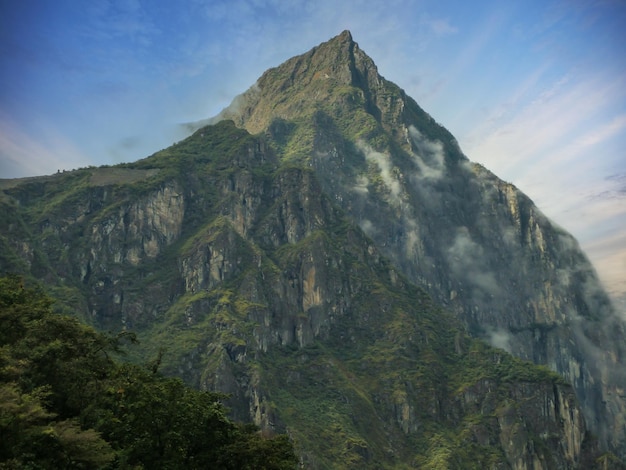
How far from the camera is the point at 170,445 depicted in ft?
211

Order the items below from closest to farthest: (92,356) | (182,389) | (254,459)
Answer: (254,459)
(182,389)
(92,356)

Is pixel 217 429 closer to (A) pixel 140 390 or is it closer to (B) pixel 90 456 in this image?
(A) pixel 140 390

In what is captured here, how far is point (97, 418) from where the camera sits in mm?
67375

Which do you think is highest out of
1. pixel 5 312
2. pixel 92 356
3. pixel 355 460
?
pixel 5 312

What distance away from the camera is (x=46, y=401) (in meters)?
64.1

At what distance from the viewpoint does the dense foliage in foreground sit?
54719mm

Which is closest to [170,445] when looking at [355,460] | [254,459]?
[254,459]

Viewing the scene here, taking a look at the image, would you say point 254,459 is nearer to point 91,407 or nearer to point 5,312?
point 91,407

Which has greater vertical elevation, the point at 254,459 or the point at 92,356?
the point at 92,356

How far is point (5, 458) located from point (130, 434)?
13.3m

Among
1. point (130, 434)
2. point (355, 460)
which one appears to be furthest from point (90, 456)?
point (355, 460)

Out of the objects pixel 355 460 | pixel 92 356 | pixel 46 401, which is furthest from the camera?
pixel 355 460

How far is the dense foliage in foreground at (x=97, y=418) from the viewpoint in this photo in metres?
54.7

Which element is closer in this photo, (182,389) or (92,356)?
(182,389)
